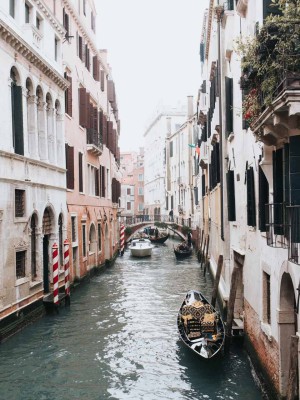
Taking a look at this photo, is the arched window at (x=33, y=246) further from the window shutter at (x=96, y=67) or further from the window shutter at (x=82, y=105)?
the window shutter at (x=96, y=67)

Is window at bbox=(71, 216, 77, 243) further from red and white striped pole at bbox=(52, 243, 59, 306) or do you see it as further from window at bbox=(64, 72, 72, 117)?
red and white striped pole at bbox=(52, 243, 59, 306)

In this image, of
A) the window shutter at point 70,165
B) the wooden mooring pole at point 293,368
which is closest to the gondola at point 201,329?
the wooden mooring pole at point 293,368

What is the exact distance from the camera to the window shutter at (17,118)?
12.7 m

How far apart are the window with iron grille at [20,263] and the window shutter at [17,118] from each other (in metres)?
2.45

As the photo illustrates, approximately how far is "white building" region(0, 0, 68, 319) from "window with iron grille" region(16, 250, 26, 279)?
0.02 metres

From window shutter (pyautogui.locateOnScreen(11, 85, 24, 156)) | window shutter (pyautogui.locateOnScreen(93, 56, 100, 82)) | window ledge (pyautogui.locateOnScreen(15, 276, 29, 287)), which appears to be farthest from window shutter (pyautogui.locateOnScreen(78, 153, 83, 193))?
window ledge (pyautogui.locateOnScreen(15, 276, 29, 287))

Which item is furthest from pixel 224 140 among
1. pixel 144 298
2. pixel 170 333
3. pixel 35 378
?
pixel 35 378

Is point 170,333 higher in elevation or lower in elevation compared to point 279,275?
lower

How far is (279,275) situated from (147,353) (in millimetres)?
4952

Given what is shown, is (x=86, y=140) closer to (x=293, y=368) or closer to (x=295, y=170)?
(x=295, y=170)

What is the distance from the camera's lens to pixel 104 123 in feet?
84.2

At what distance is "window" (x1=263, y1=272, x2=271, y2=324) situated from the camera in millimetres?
8461

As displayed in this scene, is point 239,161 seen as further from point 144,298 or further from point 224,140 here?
point 144,298

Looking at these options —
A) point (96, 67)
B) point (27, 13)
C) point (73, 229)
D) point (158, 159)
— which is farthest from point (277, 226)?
point (158, 159)
